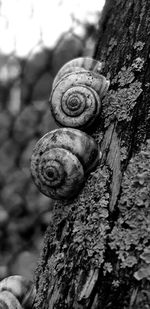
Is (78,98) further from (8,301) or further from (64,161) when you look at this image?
(8,301)

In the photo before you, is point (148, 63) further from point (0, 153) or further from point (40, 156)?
point (0, 153)

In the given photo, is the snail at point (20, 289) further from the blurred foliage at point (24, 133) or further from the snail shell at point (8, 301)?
the blurred foliage at point (24, 133)

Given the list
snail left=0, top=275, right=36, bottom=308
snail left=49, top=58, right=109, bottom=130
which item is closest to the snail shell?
snail left=0, top=275, right=36, bottom=308

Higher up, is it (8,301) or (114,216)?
(114,216)

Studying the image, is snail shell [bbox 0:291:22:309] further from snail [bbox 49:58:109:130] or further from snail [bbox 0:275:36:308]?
snail [bbox 49:58:109:130]

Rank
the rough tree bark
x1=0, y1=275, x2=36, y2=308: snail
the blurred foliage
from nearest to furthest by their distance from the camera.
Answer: the rough tree bark < x1=0, y1=275, x2=36, y2=308: snail < the blurred foliage

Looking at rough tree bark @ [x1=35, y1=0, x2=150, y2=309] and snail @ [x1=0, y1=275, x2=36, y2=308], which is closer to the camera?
rough tree bark @ [x1=35, y1=0, x2=150, y2=309]

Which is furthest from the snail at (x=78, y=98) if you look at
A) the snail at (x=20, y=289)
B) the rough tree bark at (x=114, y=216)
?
the snail at (x=20, y=289)

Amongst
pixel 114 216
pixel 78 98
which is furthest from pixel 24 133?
pixel 114 216
